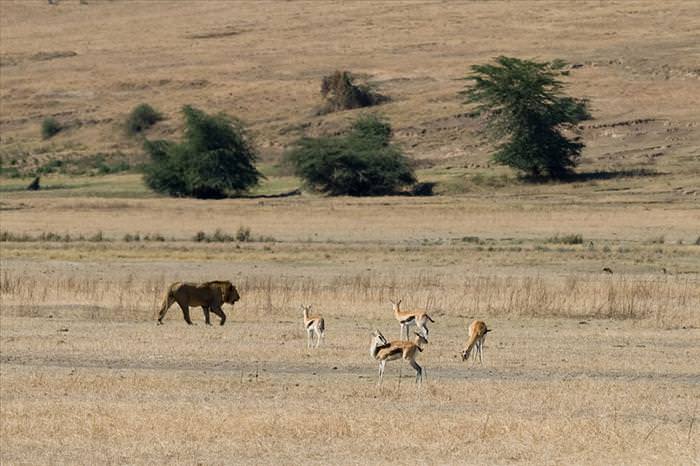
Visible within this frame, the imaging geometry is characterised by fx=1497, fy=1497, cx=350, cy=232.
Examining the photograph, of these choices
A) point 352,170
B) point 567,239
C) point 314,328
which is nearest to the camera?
point 314,328

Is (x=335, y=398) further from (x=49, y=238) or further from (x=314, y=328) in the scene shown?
(x=49, y=238)

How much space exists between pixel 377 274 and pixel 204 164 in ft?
93.1

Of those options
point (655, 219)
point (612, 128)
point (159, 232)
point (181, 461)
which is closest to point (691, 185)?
point (655, 219)

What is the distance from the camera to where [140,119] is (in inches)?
3499

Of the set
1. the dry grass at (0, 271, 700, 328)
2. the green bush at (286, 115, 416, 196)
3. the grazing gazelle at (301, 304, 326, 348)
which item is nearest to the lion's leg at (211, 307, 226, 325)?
the dry grass at (0, 271, 700, 328)

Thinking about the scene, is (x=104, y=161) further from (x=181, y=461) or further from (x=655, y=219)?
(x=181, y=461)

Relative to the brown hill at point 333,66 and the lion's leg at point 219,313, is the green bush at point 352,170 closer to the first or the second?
the brown hill at point 333,66

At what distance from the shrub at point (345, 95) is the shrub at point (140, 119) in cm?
1085

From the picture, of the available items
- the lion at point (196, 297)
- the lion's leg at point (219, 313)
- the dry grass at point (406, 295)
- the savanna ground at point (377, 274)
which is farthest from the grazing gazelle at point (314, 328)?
the dry grass at point (406, 295)

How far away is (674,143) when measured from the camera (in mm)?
66125

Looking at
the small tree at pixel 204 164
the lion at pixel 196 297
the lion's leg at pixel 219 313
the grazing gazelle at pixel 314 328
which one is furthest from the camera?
the small tree at pixel 204 164

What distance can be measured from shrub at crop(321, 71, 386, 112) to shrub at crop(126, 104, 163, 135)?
1085cm

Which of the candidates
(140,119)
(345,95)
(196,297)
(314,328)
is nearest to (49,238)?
(196,297)

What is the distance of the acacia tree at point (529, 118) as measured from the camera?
204ft
